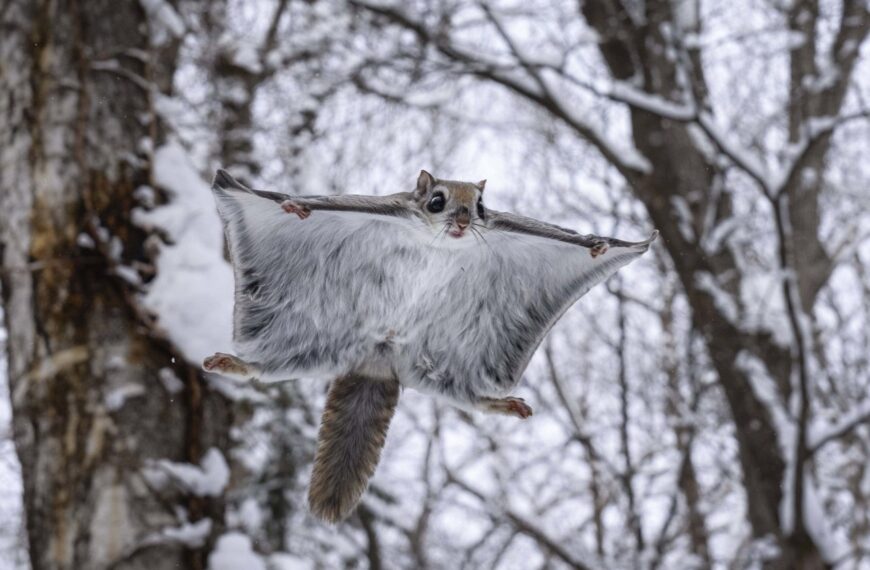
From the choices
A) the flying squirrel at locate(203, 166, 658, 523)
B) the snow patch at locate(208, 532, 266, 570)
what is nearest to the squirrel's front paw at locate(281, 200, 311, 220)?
the flying squirrel at locate(203, 166, 658, 523)

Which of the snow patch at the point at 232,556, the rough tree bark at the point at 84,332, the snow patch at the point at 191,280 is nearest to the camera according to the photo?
the snow patch at the point at 191,280

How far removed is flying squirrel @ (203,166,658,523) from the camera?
83 centimetres

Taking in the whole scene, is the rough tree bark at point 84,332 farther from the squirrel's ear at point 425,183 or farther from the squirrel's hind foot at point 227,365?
the squirrel's ear at point 425,183

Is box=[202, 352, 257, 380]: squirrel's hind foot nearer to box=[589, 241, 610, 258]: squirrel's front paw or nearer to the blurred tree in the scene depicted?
box=[589, 241, 610, 258]: squirrel's front paw

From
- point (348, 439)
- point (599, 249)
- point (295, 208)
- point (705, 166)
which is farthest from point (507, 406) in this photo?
point (705, 166)

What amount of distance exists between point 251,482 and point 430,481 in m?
3.91

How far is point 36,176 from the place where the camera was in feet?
13.0

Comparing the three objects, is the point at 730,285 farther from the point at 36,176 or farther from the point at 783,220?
the point at 36,176

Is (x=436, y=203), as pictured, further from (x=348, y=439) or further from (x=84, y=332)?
(x=84, y=332)

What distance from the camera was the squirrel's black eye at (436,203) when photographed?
0.82m

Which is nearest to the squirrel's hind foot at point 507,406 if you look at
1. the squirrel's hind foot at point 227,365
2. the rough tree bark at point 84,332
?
the squirrel's hind foot at point 227,365

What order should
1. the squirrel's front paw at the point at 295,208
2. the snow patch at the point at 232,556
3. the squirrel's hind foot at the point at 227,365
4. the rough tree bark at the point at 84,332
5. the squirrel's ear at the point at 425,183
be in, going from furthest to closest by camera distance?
the snow patch at the point at 232,556 < the rough tree bark at the point at 84,332 < the squirrel's hind foot at the point at 227,365 < the squirrel's ear at the point at 425,183 < the squirrel's front paw at the point at 295,208

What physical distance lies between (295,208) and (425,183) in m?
0.16

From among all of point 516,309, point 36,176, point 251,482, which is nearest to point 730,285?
point 251,482
